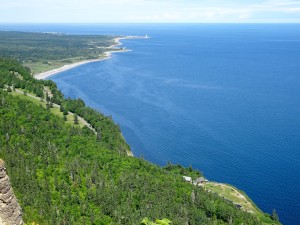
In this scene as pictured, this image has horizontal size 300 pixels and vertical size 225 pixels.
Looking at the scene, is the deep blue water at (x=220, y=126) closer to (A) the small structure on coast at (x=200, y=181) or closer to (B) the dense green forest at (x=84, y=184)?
(A) the small structure on coast at (x=200, y=181)

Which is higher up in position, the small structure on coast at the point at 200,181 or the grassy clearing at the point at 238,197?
the small structure on coast at the point at 200,181

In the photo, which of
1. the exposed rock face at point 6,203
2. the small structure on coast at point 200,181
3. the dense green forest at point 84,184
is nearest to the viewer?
the exposed rock face at point 6,203

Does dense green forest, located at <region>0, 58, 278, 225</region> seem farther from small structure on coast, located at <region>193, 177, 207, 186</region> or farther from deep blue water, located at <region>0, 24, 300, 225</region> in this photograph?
deep blue water, located at <region>0, 24, 300, 225</region>

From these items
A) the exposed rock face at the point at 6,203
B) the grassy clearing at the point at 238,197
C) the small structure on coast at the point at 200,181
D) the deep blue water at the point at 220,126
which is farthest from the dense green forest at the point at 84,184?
the exposed rock face at the point at 6,203

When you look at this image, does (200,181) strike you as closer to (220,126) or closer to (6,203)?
(220,126)

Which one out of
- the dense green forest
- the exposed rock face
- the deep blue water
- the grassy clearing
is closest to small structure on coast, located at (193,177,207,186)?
the grassy clearing

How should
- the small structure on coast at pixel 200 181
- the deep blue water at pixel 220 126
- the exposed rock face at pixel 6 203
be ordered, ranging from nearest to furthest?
the exposed rock face at pixel 6 203
the small structure on coast at pixel 200 181
the deep blue water at pixel 220 126

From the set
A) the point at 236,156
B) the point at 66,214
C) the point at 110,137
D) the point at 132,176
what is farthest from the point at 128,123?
the point at 66,214
